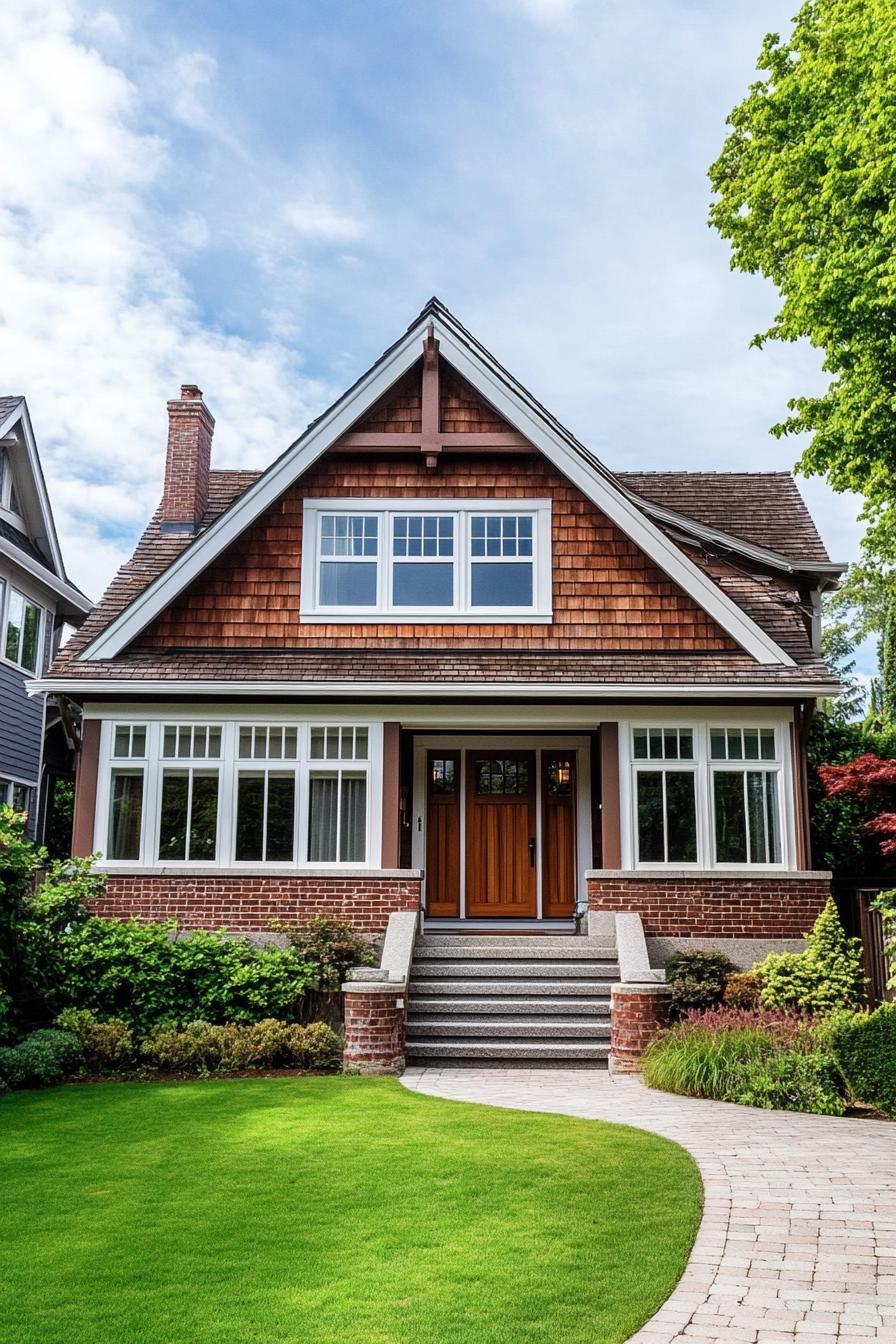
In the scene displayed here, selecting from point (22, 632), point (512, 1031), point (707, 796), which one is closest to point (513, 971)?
point (512, 1031)

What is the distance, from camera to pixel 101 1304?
16.5 feet

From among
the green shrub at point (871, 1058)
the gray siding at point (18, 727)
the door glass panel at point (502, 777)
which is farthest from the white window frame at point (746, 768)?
the gray siding at point (18, 727)

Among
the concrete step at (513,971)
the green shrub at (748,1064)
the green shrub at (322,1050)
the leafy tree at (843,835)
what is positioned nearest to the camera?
the green shrub at (748,1064)

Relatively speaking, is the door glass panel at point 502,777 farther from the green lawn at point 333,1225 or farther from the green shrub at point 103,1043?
the green lawn at point 333,1225

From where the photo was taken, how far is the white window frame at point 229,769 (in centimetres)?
1391

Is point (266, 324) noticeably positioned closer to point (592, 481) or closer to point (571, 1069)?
point (592, 481)

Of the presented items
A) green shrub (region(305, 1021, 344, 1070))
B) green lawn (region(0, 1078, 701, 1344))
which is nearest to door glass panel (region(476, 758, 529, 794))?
green shrub (region(305, 1021, 344, 1070))

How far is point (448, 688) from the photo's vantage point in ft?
45.1

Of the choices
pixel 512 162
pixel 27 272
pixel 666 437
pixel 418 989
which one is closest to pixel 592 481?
pixel 512 162

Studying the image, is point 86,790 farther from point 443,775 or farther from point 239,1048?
point 443,775

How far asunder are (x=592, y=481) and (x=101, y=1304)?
11339 millimetres

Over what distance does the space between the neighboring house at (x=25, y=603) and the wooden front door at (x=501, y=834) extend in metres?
8.79

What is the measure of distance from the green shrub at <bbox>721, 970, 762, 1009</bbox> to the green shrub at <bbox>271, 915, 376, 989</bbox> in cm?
387

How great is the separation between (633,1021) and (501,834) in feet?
15.8
